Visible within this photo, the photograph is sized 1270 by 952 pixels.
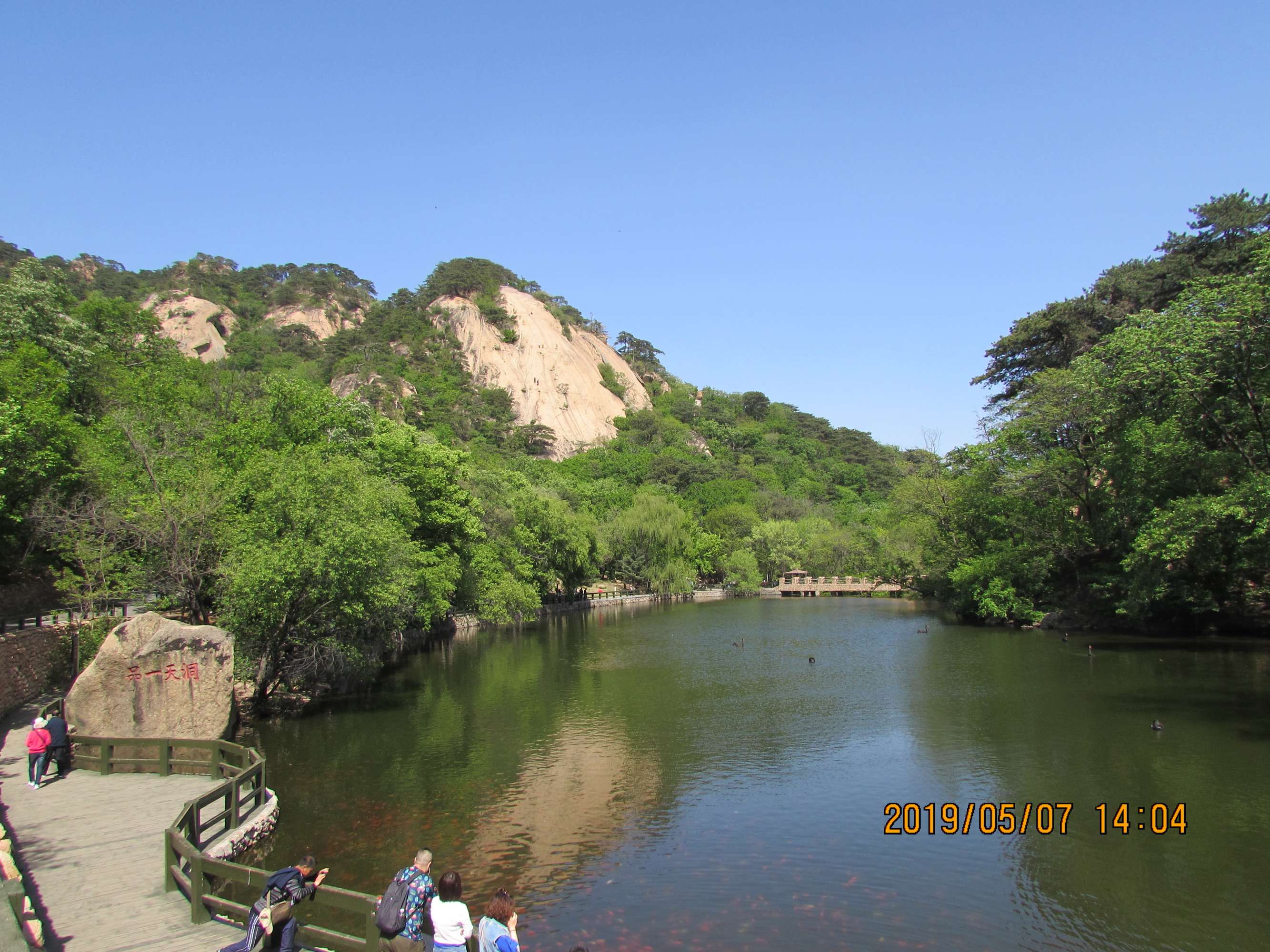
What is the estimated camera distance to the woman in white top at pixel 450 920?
24.0 feet

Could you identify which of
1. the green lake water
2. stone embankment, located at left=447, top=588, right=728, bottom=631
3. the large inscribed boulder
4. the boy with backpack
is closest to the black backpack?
the boy with backpack

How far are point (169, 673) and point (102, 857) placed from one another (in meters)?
6.43

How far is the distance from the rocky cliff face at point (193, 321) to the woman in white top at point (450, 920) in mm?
112840

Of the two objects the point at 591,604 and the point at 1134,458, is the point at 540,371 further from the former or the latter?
the point at 1134,458

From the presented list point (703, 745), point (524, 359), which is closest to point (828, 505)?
point (524, 359)

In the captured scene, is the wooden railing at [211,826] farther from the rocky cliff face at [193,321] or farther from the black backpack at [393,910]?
the rocky cliff face at [193,321]

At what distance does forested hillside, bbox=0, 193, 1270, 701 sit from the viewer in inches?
877

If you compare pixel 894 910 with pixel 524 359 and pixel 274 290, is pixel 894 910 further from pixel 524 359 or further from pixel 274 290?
pixel 274 290

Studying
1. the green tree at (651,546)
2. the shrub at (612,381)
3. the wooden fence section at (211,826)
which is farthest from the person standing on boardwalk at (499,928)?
the shrub at (612,381)

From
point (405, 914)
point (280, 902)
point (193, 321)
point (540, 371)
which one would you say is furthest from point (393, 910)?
point (193, 321)

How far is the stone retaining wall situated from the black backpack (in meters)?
17.3

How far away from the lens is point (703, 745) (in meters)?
20.0

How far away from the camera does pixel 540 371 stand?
125375 mm

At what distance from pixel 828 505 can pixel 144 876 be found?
104165 millimetres
